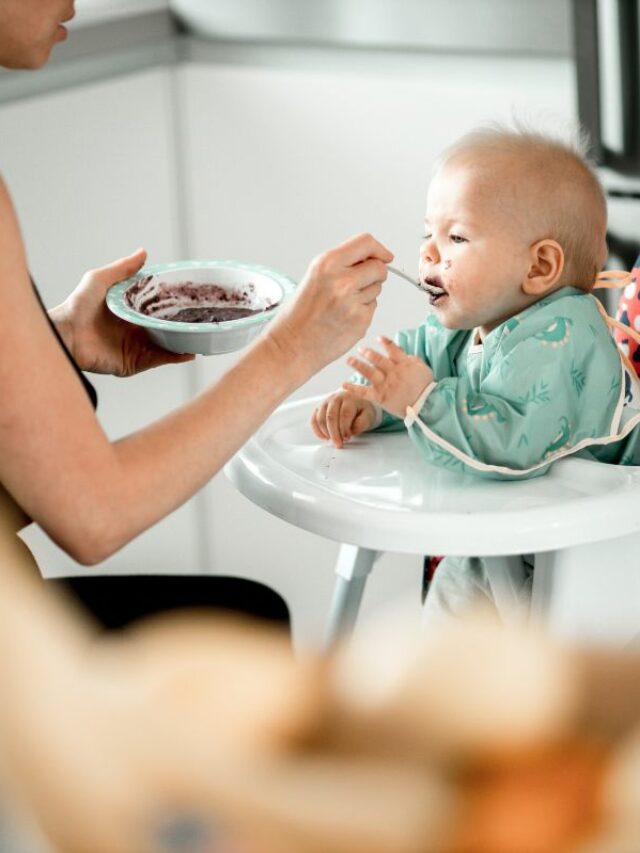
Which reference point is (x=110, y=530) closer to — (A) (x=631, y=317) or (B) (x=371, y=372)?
(B) (x=371, y=372)

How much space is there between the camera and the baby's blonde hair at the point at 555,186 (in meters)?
1.38

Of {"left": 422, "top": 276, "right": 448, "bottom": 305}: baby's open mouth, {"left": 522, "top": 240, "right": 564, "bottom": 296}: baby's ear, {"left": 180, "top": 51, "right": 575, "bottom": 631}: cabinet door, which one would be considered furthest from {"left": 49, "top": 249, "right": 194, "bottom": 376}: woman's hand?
{"left": 180, "top": 51, "right": 575, "bottom": 631}: cabinet door

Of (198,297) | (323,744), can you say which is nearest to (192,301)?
(198,297)

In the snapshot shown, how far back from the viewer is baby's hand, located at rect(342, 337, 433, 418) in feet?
4.40

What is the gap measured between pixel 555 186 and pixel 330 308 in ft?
1.03

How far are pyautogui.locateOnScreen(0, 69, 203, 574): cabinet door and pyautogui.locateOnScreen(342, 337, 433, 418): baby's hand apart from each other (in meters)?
1.09

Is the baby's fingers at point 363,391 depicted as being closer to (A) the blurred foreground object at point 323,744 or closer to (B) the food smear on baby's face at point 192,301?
(B) the food smear on baby's face at point 192,301

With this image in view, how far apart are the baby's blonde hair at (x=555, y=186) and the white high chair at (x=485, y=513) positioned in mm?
224

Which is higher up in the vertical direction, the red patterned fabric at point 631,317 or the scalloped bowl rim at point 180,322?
the scalloped bowl rim at point 180,322

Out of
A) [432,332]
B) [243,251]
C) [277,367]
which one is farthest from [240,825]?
[243,251]

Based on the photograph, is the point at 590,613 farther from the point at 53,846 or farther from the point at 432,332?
the point at 53,846

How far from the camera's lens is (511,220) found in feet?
4.53

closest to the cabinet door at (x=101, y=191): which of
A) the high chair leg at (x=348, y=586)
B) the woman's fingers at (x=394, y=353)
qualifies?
the high chair leg at (x=348, y=586)

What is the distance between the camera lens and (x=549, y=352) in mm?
1339
